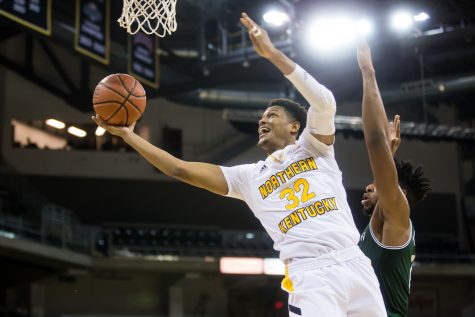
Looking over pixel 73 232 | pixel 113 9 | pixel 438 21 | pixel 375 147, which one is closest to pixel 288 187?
pixel 375 147

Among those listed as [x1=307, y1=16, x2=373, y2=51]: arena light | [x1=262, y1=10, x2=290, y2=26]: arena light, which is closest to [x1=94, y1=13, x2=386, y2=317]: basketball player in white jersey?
[x1=307, y1=16, x2=373, y2=51]: arena light

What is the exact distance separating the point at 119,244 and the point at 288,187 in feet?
53.6

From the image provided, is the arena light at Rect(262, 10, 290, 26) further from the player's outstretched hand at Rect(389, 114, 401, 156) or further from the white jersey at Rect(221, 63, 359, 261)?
the white jersey at Rect(221, 63, 359, 261)

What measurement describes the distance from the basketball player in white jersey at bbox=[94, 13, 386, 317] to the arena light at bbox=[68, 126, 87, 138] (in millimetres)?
17466

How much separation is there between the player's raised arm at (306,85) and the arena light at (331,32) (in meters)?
11.3

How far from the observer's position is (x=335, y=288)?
3756mm

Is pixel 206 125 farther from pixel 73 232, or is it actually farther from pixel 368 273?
pixel 368 273

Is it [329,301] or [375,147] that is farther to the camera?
[375,147]

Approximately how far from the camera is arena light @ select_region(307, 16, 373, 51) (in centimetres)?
1534

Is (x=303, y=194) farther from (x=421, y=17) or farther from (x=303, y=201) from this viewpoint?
(x=421, y=17)

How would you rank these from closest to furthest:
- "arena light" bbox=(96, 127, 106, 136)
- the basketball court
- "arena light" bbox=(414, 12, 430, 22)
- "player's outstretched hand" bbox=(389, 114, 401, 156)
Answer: "player's outstretched hand" bbox=(389, 114, 401, 156), "arena light" bbox=(414, 12, 430, 22), the basketball court, "arena light" bbox=(96, 127, 106, 136)

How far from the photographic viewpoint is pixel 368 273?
3855 mm

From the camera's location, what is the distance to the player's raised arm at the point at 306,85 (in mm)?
3682

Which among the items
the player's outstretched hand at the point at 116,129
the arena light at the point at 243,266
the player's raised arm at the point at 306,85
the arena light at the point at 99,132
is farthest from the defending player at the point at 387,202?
the arena light at the point at 99,132
